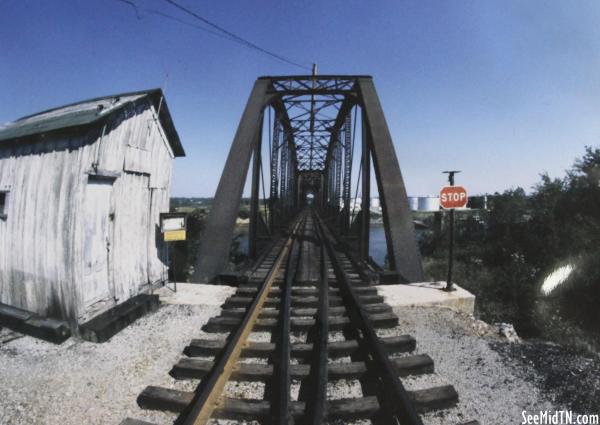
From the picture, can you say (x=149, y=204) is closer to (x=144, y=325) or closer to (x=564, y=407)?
(x=144, y=325)

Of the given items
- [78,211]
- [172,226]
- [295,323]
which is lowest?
[295,323]

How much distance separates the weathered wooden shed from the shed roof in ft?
0.11

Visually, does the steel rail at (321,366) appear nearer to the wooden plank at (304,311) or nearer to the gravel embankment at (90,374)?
the wooden plank at (304,311)

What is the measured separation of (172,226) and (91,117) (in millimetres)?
2314

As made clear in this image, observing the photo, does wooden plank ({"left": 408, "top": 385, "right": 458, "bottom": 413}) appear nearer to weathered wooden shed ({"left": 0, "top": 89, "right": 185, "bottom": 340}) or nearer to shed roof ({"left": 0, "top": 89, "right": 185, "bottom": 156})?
weathered wooden shed ({"left": 0, "top": 89, "right": 185, "bottom": 340})

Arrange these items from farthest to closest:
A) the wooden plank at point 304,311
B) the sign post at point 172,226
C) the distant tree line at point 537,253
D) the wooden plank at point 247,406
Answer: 1. the distant tree line at point 537,253
2. the sign post at point 172,226
3. the wooden plank at point 304,311
4. the wooden plank at point 247,406

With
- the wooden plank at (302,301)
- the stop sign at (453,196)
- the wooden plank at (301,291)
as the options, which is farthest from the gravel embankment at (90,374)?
the stop sign at (453,196)

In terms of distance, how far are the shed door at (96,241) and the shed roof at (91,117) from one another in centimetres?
93

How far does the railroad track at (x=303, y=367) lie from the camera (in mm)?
2510

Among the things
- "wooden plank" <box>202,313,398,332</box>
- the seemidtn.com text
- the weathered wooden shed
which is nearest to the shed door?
the weathered wooden shed

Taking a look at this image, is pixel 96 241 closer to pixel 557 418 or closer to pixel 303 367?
pixel 303 367

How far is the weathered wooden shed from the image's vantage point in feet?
13.8

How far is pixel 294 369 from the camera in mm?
3123

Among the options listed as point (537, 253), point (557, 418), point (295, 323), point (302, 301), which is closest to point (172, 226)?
point (302, 301)
